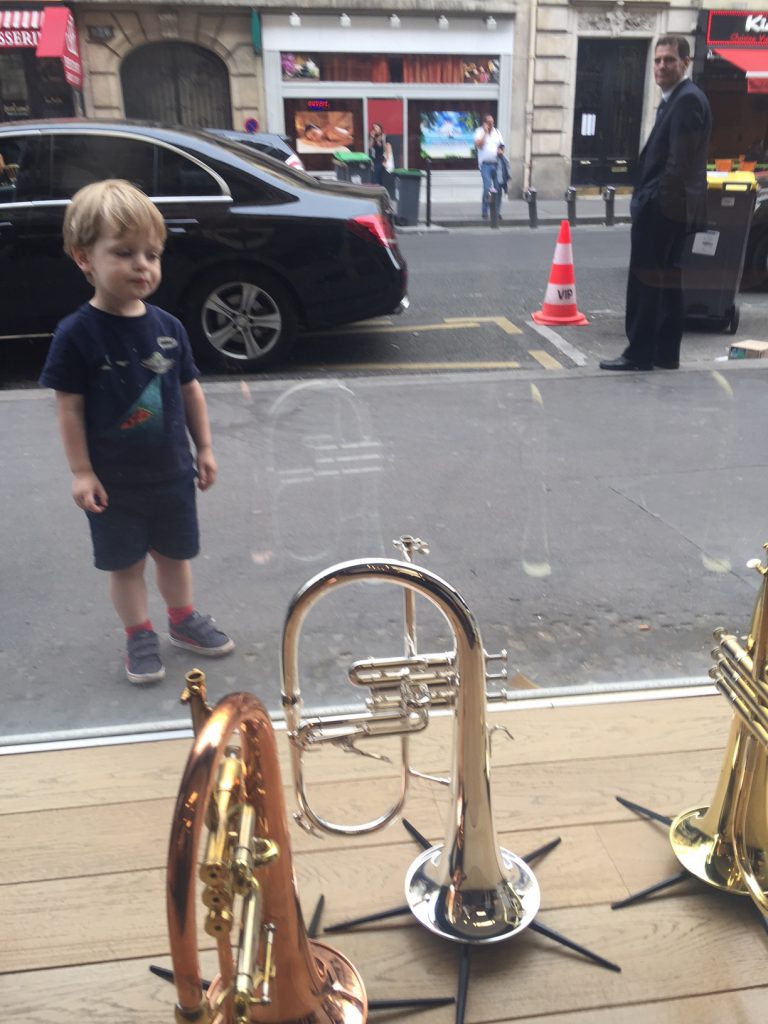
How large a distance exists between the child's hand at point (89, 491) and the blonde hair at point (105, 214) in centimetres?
53

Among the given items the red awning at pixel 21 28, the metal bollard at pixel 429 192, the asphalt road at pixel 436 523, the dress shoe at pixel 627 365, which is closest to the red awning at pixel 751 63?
the asphalt road at pixel 436 523

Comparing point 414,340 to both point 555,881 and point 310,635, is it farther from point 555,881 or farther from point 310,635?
point 555,881

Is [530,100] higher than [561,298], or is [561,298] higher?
[530,100]

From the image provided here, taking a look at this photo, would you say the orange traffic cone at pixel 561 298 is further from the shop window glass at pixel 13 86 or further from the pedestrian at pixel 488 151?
the pedestrian at pixel 488 151

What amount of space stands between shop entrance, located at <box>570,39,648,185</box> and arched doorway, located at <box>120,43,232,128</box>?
4081 mm

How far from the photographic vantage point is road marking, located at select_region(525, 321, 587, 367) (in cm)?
564

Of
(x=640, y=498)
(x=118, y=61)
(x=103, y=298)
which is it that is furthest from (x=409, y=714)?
(x=118, y=61)

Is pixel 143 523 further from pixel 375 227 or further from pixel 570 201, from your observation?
pixel 570 201

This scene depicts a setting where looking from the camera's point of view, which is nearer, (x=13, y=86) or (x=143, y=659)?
(x=143, y=659)

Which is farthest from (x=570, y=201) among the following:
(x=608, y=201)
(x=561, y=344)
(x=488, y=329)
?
(x=561, y=344)

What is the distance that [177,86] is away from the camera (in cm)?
818

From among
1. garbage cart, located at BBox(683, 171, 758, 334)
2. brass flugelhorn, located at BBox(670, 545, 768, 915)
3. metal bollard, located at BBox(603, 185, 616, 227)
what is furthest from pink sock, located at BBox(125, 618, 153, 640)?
metal bollard, located at BBox(603, 185, 616, 227)

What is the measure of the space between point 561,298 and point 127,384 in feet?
17.1

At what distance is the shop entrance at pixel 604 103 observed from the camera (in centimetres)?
999
